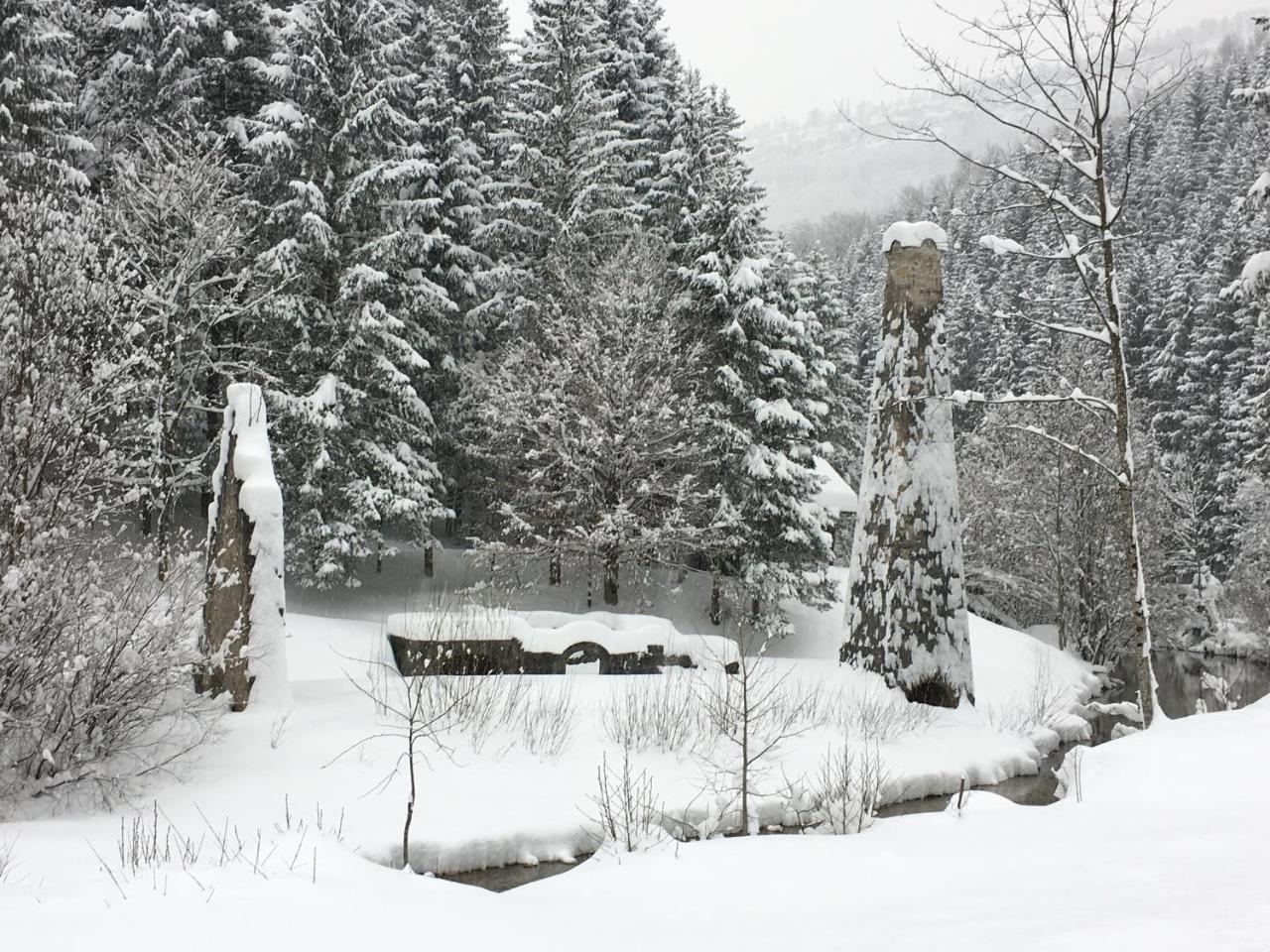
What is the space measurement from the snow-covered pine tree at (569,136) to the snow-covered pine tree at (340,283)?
292 centimetres

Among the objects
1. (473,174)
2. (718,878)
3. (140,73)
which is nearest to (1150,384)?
(473,174)

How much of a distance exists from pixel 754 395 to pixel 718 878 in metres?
15.7

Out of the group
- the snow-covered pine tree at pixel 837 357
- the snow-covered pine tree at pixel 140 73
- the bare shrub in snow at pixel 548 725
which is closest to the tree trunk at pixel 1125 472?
the bare shrub in snow at pixel 548 725

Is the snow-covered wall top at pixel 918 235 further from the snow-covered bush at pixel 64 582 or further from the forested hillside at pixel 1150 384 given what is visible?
the snow-covered bush at pixel 64 582

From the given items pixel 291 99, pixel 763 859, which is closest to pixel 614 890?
pixel 763 859

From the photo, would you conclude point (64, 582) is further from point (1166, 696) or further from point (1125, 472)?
point (1166, 696)

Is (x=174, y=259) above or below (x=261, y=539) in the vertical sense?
above

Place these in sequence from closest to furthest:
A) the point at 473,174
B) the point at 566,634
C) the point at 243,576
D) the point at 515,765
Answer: the point at 515,765 → the point at 243,576 → the point at 566,634 → the point at 473,174

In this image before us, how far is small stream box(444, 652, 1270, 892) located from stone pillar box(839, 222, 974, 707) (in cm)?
193

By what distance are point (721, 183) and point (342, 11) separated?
362 inches

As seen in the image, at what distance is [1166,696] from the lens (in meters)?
20.2

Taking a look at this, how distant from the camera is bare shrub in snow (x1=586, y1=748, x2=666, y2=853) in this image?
595 cm

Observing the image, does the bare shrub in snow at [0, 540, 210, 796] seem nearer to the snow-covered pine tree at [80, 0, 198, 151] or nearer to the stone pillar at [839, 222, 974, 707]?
the stone pillar at [839, 222, 974, 707]

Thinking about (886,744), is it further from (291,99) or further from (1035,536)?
(291,99)
